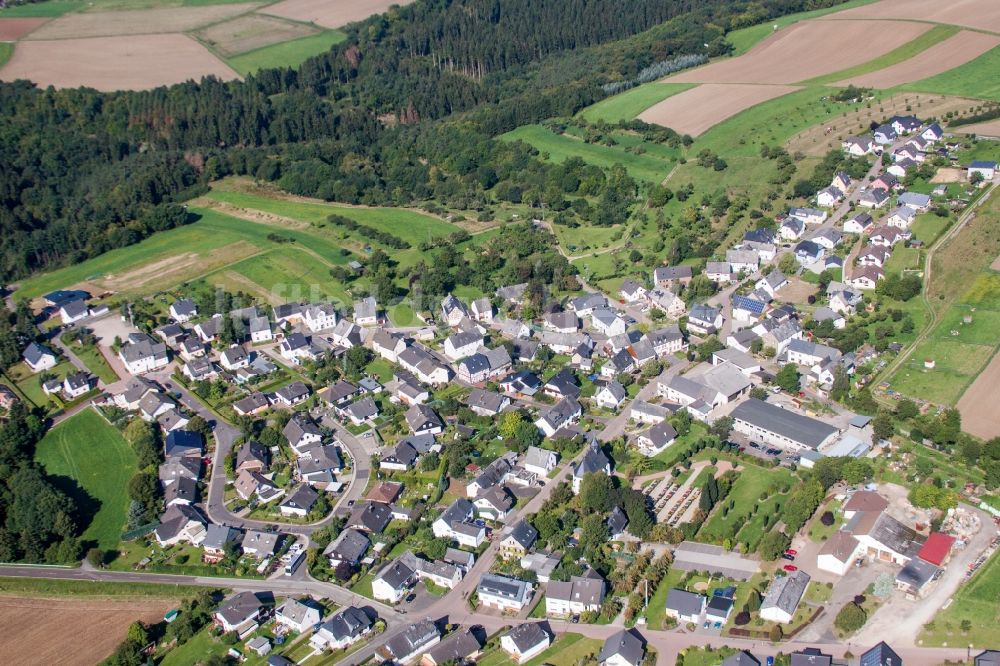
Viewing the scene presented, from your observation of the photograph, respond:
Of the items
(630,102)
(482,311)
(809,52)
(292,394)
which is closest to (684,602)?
(292,394)

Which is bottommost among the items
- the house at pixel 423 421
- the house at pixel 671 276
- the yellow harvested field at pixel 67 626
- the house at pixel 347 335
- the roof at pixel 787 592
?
the yellow harvested field at pixel 67 626

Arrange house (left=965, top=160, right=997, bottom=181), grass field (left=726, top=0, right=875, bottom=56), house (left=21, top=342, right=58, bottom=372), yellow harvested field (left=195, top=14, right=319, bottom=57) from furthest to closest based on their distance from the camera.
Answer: yellow harvested field (left=195, top=14, right=319, bottom=57), grass field (left=726, top=0, right=875, bottom=56), house (left=965, top=160, right=997, bottom=181), house (left=21, top=342, right=58, bottom=372)

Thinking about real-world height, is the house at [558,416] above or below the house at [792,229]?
below

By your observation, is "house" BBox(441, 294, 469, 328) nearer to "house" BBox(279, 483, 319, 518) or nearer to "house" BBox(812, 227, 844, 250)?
"house" BBox(279, 483, 319, 518)

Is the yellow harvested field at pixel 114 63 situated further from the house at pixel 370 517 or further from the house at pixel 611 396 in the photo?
the house at pixel 370 517

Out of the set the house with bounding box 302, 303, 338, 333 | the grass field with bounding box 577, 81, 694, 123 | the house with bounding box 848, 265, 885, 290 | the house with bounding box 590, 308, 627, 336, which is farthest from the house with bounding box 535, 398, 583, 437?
the grass field with bounding box 577, 81, 694, 123

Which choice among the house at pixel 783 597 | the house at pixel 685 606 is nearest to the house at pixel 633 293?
the house at pixel 783 597

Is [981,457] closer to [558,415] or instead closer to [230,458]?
[558,415]
